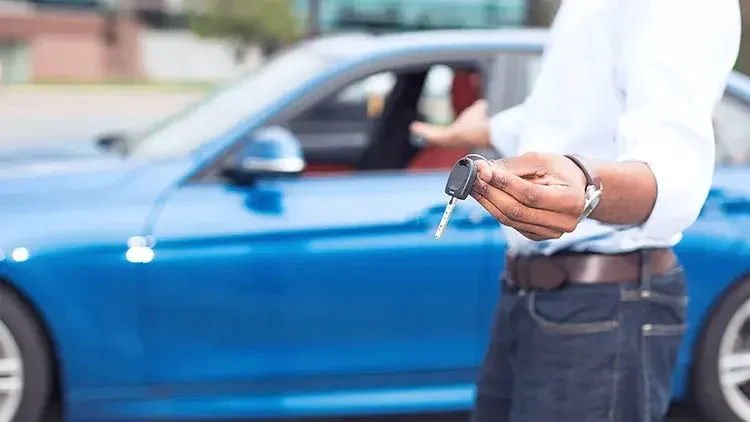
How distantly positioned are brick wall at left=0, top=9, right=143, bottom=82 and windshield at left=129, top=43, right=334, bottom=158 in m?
44.0

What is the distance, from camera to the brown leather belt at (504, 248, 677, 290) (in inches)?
67.0

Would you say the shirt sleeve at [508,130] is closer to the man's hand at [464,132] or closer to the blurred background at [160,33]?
the man's hand at [464,132]

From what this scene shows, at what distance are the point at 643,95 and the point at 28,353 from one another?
2.17 metres

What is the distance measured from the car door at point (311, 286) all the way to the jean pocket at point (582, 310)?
1456 millimetres

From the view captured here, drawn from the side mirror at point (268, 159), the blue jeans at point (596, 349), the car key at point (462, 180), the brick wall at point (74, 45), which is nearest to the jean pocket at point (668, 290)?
the blue jeans at point (596, 349)

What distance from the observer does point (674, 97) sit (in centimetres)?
149

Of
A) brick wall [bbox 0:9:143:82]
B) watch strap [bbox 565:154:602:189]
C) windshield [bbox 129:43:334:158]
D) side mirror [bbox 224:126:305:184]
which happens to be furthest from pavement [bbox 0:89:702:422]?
brick wall [bbox 0:9:143:82]

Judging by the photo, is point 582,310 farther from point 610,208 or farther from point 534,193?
point 534,193

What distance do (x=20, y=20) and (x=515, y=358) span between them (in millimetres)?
49123

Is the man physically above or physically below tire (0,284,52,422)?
above

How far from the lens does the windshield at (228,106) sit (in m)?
3.34

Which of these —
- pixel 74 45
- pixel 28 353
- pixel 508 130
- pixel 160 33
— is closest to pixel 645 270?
pixel 508 130

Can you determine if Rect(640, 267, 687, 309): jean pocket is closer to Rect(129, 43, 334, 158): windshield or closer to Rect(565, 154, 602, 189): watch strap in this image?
Rect(565, 154, 602, 189): watch strap

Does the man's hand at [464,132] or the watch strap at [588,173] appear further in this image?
the man's hand at [464,132]
